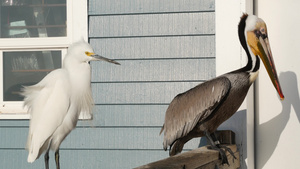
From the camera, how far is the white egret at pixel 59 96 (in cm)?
375

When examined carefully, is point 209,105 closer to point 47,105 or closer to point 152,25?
point 152,25

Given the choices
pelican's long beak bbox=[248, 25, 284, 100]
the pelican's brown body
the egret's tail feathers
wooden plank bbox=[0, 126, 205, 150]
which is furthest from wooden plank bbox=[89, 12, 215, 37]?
the egret's tail feathers

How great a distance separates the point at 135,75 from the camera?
4.33 meters

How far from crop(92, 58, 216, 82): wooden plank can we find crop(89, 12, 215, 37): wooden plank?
0.20m

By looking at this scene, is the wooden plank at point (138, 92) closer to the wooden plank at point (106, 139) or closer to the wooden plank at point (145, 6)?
the wooden plank at point (106, 139)

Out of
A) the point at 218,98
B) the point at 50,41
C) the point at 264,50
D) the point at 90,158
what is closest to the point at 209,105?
the point at 218,98

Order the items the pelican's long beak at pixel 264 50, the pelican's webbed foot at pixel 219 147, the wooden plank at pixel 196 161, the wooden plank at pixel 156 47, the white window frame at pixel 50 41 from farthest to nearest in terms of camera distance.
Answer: the white window frame at pixel 50 41
the wooden plank at pixel 156 47
the pelican's long beak at pixel 264 50
the pelican's webbed foot at pixel 219 147
the wooden plank at pixel 196 161

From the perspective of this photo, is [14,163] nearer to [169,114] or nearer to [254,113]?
[169,114]

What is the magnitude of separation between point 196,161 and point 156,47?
1384 mm

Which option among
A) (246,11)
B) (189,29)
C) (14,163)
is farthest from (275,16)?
(14,163)

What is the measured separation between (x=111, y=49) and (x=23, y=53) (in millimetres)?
664

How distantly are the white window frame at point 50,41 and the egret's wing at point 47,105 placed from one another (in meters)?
0.61

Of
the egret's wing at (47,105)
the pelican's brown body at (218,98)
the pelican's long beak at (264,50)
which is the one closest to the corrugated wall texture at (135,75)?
the pelican's long beak at (264,50)

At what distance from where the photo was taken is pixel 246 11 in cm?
423
